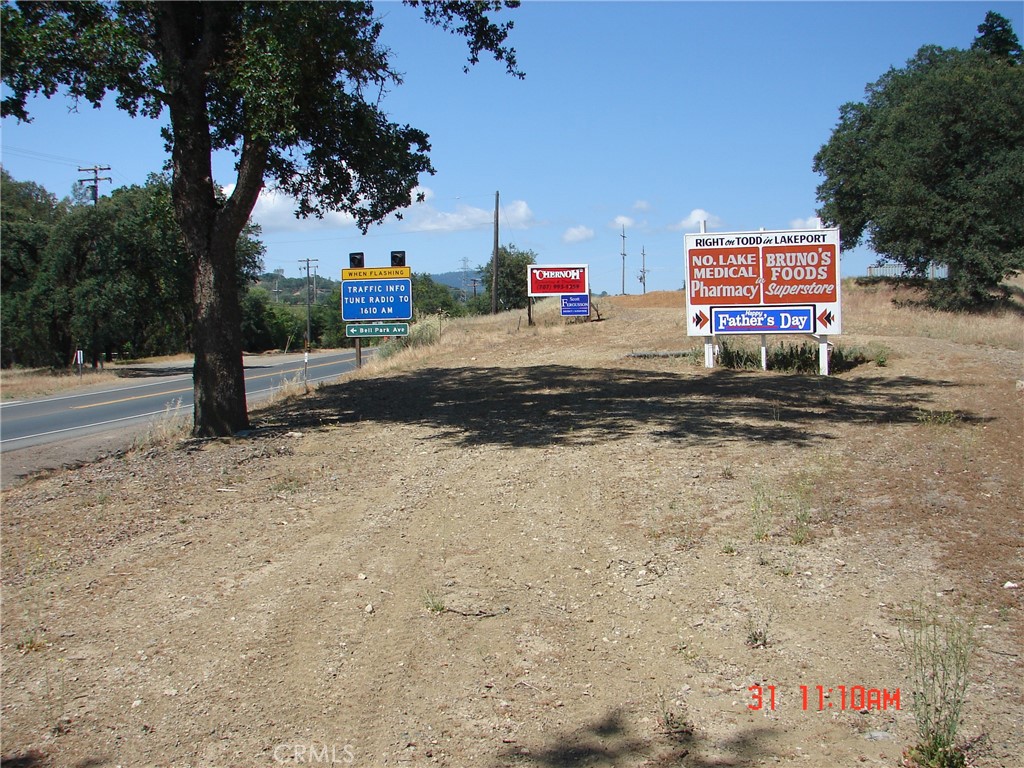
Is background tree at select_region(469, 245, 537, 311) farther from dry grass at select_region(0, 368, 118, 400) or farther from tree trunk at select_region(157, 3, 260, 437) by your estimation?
tree trunk at select_region(157, 3, 260, 437)

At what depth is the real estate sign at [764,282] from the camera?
15742 mm

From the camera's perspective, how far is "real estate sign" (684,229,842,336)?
1574 centimetres

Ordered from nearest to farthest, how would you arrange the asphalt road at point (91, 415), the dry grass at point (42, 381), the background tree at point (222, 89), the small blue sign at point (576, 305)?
the background tree at point (222, 89), the asphalt road at point (91, 415), the dry grass at point (42, 381), the small blue sign at point (576, 305)

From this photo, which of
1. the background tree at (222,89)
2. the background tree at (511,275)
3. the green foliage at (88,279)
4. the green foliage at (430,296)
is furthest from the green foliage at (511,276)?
the background tree at (222,89)

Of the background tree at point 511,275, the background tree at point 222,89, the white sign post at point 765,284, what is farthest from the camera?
the background tree at point 511,275

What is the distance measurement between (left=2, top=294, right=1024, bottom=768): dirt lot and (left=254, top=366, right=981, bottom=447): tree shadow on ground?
19 centimetres

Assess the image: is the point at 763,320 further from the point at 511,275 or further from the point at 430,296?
the point at 430,296

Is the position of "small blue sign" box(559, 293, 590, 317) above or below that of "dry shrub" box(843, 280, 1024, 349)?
above

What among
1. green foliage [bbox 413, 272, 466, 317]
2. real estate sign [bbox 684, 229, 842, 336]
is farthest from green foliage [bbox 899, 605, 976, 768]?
green foliage [bbox 413, 272, 466, 317]

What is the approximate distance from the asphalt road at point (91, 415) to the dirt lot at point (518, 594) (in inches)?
200
